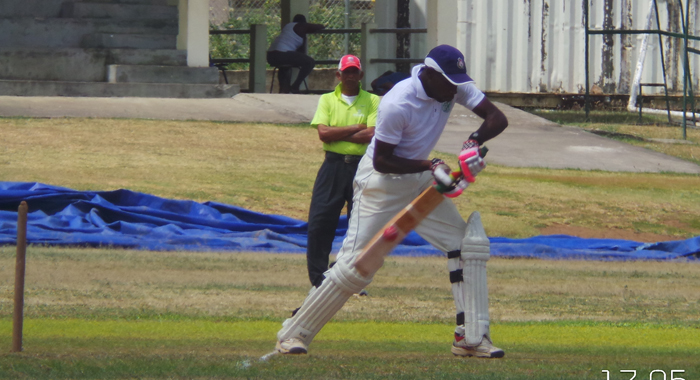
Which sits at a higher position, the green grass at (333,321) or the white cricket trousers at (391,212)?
the white cricket trousers at (391,212)

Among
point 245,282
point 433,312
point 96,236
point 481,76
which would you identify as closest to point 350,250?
point 433,312

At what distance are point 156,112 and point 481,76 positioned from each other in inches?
332

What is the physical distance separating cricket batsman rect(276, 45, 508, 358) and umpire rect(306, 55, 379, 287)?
Answer: 6.03 ft

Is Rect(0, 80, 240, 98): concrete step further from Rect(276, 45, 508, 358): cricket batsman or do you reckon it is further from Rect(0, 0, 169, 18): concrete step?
Rect(276, 45, 508, 358): cricket batsman

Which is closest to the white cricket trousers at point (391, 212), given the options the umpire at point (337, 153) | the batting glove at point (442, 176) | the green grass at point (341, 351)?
the batting glove at point (442, 176)

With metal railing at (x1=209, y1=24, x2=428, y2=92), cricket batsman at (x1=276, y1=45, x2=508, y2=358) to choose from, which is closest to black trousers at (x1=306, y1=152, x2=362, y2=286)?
cricket batsman at (x1=276, y1=45, x2=508, y2=358)

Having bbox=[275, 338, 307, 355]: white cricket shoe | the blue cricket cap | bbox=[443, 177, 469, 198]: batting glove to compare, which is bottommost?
bbox=[275, 338, 307, 355]: white cricket shoe

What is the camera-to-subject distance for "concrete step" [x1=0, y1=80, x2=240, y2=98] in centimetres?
1811

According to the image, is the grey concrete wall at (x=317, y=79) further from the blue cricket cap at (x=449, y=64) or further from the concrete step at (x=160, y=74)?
the blue cricket cap at (x=449, y=64)

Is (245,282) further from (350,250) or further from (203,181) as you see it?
(203,181)

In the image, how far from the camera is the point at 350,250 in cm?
550

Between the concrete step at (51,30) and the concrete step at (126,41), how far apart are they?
0.15 m

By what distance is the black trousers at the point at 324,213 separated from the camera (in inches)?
300

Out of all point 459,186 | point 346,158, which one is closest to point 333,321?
point 346,158
